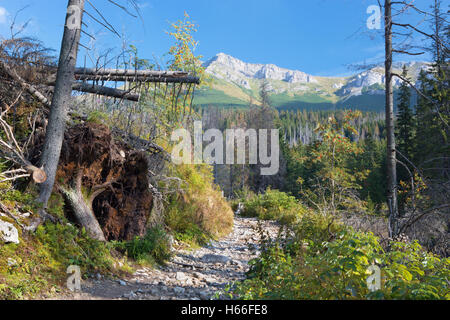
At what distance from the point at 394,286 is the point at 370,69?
6.18 m

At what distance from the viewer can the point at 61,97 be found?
16.0 ft

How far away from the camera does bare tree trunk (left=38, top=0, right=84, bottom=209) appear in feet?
15.6

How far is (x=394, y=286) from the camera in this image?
7.92ft

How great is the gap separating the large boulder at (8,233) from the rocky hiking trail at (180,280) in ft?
3.41

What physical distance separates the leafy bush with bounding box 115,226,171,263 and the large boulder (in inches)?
76.3

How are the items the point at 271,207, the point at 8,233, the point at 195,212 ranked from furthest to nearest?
the point at 271,207
the point at 195,212
the point at 8,233

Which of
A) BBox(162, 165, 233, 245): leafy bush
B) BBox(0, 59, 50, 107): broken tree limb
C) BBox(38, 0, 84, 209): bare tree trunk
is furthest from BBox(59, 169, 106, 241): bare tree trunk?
BBox(162, 165, 233, 245): leafy bush

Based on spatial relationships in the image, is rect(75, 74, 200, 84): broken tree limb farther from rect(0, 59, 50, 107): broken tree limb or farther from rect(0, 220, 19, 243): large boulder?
rect(0, 220, 19, 243): large boulder

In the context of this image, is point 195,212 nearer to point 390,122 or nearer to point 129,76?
point 129,76

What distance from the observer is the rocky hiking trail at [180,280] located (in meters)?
3.99

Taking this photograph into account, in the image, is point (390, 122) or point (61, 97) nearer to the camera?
point (61, 97)

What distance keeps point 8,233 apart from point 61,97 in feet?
7.45

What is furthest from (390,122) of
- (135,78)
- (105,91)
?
(105,91)
